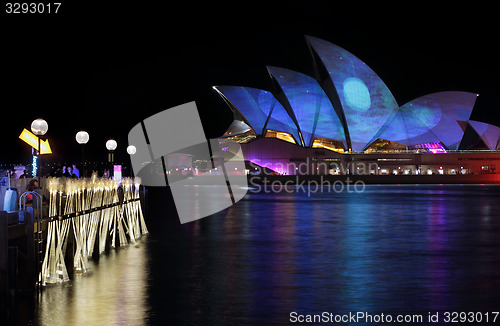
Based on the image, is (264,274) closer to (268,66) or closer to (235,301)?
(235,301)

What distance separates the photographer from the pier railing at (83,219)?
9.37 meters

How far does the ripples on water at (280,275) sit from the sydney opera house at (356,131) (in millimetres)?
46962

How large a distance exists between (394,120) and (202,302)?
62.4 meters

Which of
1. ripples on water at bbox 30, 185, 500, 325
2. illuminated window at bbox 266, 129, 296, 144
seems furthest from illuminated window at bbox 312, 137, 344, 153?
ripples on water at bbox 30, 185, 500, 325

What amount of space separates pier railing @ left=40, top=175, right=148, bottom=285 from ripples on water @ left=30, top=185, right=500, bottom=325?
0.40m

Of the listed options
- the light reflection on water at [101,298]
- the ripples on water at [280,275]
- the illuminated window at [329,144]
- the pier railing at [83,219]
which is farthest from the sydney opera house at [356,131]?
the light reflection on water at [101,298]

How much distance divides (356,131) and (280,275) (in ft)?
190

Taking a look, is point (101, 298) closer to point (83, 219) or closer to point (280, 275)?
point (280, 275)

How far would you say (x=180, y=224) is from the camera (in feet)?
60.0

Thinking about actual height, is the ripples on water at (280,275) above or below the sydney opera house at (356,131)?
below

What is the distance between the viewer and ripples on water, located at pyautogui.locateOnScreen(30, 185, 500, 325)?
7.38m

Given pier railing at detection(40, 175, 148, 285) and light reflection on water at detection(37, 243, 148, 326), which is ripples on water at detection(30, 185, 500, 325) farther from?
pier railing at detection(40, 175, 148, 285)

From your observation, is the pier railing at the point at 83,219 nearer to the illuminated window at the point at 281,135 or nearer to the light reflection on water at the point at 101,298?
the light reflection on water at the point at 101,298

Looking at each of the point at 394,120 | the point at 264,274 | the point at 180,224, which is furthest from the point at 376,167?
the point at 264,274
